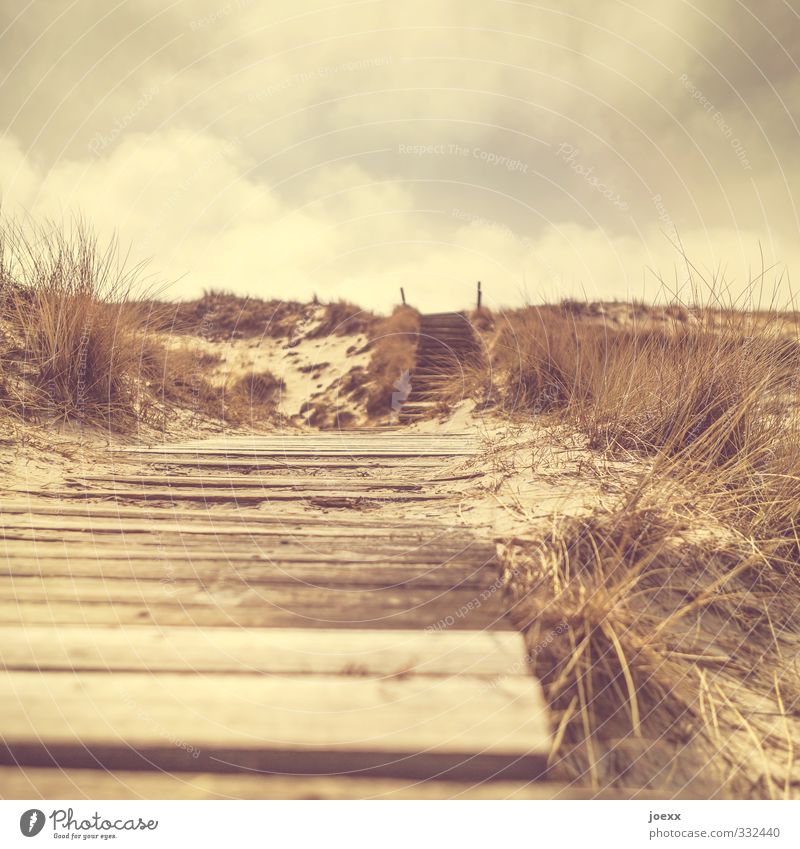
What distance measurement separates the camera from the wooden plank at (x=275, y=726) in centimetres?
86

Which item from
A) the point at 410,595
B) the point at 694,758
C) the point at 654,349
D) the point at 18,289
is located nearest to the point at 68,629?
the point at 410,595

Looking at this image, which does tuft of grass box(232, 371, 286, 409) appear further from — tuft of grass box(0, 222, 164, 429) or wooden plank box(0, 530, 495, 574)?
wooden plank box(0, 530, 495, 574)

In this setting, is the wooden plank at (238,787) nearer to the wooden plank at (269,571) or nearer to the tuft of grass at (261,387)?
the wooden plank at (269,571)

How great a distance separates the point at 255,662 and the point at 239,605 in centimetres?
27

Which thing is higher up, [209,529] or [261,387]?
[261,387]

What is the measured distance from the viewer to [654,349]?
322 centimetres

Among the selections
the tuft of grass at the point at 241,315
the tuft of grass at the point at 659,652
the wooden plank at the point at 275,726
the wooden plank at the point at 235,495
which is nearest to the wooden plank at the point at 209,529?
the wooden plank at the point at 235,495

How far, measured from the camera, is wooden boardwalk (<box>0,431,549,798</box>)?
2.82ft

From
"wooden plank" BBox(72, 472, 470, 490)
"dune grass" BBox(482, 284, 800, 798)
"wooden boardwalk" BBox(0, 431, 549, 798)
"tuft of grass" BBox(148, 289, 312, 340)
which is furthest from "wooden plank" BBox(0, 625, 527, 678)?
"tuft of grass" BBox(148, 289, 312, 340)

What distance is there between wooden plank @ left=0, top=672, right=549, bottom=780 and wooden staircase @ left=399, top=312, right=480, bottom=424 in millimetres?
6476

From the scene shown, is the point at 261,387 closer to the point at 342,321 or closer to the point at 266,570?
the point at 342,321

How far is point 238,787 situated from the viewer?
84 centimetres

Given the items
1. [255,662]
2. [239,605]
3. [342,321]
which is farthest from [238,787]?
[342,321]
